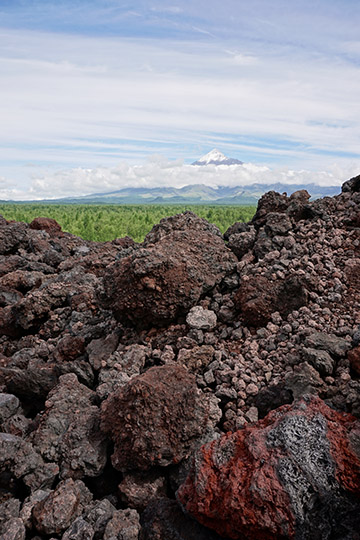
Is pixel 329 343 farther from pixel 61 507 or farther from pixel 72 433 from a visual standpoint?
pixel 61 507

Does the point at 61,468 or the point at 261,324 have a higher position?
the point at 261,324

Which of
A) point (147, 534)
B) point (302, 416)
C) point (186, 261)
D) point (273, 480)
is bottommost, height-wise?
point (147, 534)

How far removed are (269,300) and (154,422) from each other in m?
2.39

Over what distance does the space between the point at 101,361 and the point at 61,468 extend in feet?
5.24

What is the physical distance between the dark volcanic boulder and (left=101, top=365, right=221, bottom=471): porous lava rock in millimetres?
1514

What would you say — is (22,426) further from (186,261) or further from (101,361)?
(186,261)

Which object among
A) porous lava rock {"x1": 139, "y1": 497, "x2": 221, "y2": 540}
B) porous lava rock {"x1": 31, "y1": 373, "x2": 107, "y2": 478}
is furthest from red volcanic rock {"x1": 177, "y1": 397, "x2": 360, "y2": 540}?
porous lava rock {"x1": 31, "y1": 373, "x2": 107, "y2": 478}

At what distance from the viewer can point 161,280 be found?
19.1ft

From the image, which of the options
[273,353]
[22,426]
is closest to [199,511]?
[273,353]

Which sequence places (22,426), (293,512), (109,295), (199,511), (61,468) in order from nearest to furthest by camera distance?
1. (293,512)
2. (199,511)
3. (61,468)
4. (22,426)
5. (109,295)

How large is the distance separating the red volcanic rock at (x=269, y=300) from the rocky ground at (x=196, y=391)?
0.7 inches

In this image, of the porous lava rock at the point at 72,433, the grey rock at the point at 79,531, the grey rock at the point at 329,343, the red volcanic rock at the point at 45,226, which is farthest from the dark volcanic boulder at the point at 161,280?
the red volcanic rock at the point at 45,226

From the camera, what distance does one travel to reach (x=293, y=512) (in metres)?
3.12

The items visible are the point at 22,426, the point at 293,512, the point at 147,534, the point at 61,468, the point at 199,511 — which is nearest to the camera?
the point at 293,512
